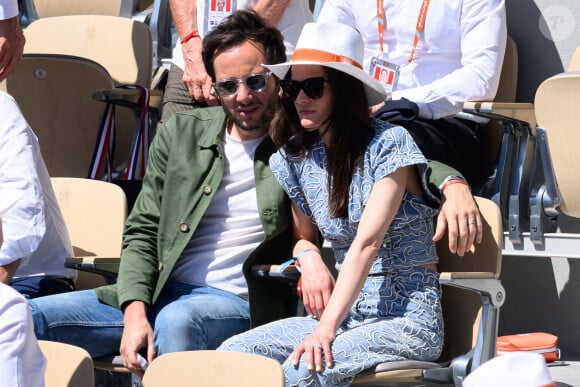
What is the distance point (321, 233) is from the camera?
131 inches

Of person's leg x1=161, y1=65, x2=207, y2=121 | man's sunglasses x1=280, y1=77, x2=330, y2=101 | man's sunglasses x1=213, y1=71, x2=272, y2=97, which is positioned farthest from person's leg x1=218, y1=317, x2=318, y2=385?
person's leg x1=161, y1=65, x2=207, y2=121

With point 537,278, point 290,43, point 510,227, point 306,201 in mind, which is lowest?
point 537,278

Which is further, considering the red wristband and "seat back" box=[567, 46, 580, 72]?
the red wristband

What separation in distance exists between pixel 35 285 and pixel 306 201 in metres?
0.92

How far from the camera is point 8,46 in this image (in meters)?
4.04

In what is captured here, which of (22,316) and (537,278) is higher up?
(22,316)

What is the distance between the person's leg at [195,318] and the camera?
10.3 feet

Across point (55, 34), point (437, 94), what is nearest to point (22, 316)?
point (437, 94)

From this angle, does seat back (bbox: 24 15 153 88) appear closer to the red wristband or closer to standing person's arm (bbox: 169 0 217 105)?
standing person's arm (bbox: 169 0 217 105)

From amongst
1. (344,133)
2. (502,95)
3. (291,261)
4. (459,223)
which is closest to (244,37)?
(344,133)

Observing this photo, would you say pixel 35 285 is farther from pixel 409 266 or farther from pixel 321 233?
pixel 409 266

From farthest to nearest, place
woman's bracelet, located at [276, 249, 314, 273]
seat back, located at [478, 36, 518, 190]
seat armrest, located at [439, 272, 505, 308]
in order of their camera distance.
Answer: seat back, located at [478, 36, 518, 190] → woman's bracelet, located at [276, 249, 314, 273] → seat armrest, located at [439, 272, 505, 308]

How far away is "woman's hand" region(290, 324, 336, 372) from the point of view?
9.43 feet

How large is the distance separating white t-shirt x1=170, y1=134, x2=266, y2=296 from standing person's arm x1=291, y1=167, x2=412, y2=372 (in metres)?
0.48
